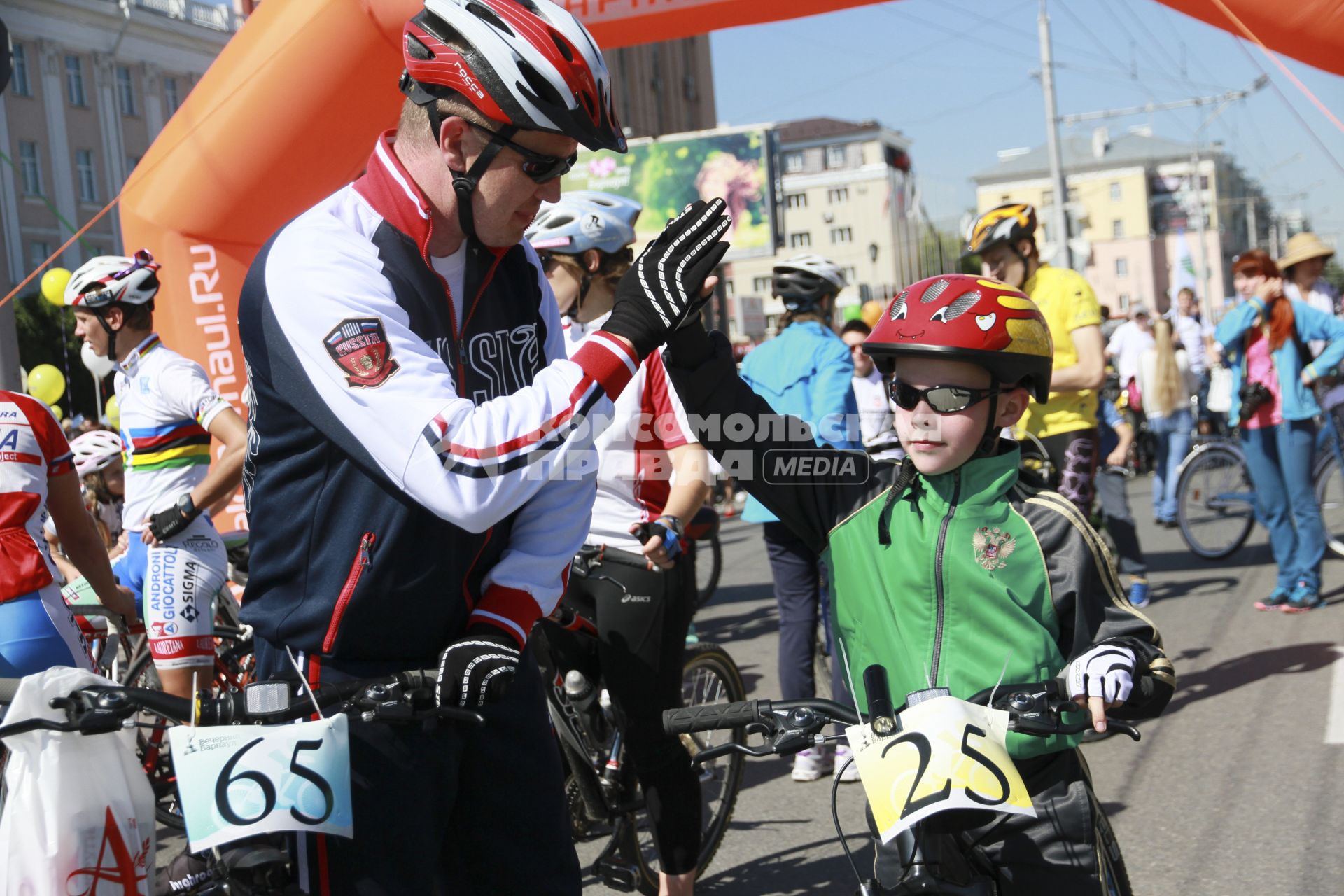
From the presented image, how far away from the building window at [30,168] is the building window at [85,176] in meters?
1.51

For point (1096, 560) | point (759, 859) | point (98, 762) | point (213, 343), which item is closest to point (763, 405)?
point (1096, 560)

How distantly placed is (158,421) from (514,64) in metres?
4.20

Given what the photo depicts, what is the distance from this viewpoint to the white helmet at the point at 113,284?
18.9ft

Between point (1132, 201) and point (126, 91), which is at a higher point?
point (1132, 201)

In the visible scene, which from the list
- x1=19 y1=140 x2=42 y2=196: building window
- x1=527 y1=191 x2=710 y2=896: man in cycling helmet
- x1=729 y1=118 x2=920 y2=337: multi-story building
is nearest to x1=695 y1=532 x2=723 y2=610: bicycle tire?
x1=527 y1=191 x2=710 y2=896: man in cycling helmet

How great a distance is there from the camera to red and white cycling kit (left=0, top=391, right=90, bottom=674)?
392 centimetres

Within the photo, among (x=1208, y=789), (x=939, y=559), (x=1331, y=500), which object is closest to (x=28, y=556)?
(x=939, y=559)

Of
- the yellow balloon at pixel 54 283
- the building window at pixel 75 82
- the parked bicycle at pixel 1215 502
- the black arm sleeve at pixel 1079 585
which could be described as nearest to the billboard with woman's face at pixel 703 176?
the yellow balloon at pixel 54 283

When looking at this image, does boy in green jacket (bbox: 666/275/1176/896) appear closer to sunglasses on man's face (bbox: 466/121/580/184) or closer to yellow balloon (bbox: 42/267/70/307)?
sunglasses on man's face (bbox: 466/121/580/184)

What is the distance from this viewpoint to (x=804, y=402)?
→ 6605mm

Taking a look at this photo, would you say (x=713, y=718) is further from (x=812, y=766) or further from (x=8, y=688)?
(x=812, y=766)

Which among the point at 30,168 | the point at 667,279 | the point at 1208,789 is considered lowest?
the point at 1208,789

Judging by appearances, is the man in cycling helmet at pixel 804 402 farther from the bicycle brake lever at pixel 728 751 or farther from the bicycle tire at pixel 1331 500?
the bicycle tire at pixel 1331 500

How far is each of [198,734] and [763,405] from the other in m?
1.31
